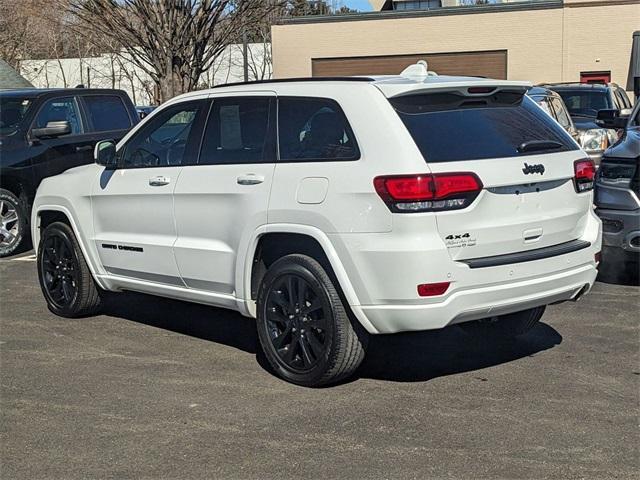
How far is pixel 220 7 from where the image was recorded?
1856 cm

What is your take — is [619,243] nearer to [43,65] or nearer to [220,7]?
[220,7]

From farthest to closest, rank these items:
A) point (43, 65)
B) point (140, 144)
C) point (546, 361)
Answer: point (43, 65)
point (140, 144)
point (546, 361)

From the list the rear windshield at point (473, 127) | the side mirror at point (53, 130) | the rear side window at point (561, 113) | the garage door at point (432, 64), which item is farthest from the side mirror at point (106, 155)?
the garage door at point (432, 64)

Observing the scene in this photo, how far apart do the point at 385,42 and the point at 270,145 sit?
34.1 meters

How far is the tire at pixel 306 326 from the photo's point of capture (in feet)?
17.5

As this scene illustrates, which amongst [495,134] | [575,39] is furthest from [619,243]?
[575,39]

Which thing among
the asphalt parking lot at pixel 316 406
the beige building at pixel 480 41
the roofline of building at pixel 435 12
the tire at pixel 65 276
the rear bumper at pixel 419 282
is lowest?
the asphalt parking lot at pixel 316 406

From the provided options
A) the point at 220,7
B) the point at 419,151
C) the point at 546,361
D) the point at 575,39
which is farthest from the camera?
the point at 575,39

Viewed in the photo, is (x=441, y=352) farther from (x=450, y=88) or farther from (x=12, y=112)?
(x=12, y=112)

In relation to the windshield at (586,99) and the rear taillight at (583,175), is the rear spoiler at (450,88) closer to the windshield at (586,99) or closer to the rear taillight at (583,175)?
the rear taillight at (583,175)

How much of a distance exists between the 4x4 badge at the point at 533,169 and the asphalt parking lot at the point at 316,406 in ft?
4.08

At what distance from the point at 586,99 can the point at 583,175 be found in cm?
1205

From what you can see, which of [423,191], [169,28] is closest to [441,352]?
[423,191]

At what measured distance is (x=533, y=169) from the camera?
5.45m
